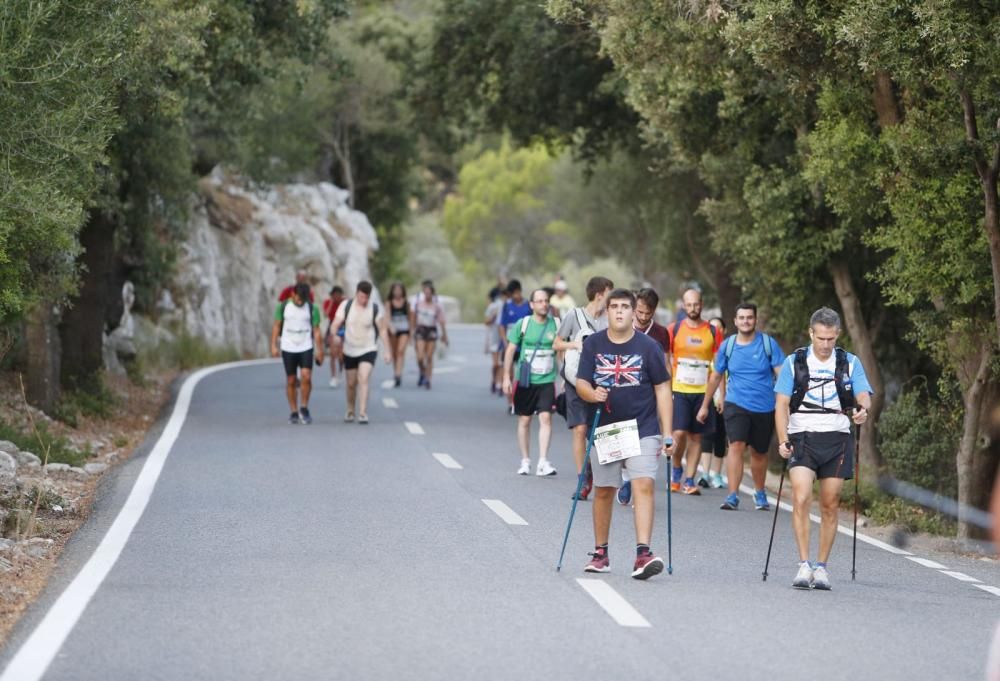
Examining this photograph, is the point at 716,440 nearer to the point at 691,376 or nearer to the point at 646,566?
the point at 691,376

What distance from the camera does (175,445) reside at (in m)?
18.1

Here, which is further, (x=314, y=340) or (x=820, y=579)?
(x=314, y=340)

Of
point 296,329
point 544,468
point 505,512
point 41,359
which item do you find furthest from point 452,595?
point 41,359

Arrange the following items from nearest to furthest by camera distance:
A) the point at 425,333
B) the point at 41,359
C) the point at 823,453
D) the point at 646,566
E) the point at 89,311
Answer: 1. the point at 646,566
2. the point at 823,453
3. the point at 41,359
4. the point at 89,311
5. the point at 425,333

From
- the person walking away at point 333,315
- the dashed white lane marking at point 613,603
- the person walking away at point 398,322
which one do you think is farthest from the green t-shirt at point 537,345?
the person walking away at point 398,322

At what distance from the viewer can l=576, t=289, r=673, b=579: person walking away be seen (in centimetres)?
1023

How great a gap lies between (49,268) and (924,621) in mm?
11938

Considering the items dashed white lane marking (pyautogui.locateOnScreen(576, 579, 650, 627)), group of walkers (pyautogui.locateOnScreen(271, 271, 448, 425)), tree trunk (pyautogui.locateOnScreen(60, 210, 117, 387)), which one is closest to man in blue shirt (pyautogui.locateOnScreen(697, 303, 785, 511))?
dashed white lane marking (pyautogui.locateOnScreen(576, 579, 650, 627))

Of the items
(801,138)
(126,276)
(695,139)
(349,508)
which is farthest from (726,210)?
(126,276)

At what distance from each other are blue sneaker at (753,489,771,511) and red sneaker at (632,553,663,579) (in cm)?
535

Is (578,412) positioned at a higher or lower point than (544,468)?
higher

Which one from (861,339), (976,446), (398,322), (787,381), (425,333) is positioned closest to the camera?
(787,381)

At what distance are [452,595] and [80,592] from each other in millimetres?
2007

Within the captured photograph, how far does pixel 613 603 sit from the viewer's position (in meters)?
9.13
